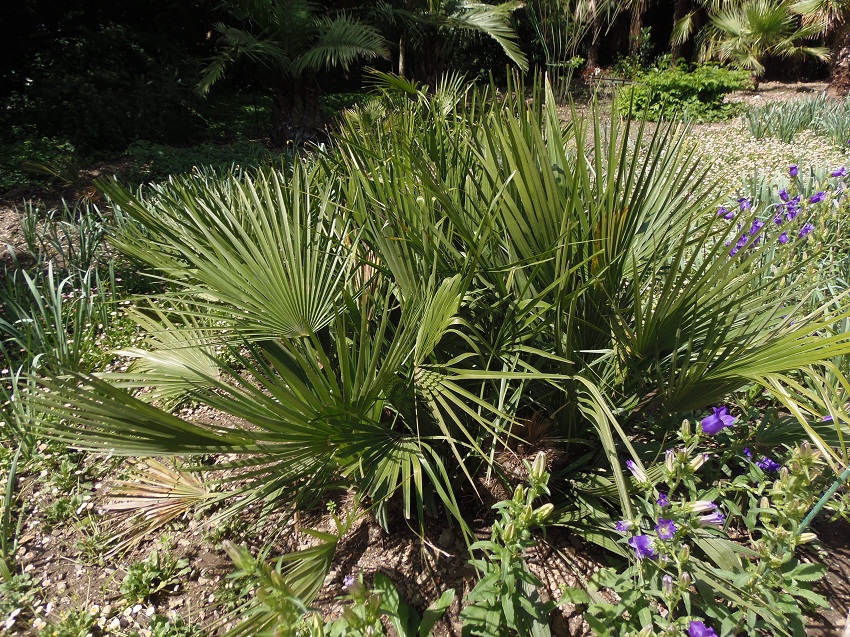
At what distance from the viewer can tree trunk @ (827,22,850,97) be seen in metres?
8.41

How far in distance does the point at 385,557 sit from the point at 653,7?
1594cm

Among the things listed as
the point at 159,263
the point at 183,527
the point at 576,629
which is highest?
the point at 159,263

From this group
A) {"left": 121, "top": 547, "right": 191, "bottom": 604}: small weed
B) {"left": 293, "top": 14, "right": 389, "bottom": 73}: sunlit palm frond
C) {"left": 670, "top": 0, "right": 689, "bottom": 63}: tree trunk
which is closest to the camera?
{"left": 121, "top": 547, "right": 191, "bottom": 604}: small weed

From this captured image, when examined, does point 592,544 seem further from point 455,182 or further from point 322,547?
point 455,182

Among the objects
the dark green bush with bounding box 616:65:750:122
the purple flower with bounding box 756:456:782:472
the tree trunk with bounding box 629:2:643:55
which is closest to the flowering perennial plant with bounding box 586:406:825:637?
the purple flower with bounding box 756:456:782:472

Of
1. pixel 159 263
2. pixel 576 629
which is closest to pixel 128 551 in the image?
pixel 159 263

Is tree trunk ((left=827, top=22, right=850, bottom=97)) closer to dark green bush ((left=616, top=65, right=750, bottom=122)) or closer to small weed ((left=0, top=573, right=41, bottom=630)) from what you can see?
dark green bush ((left=616, top=65, right=750, bottom=122))

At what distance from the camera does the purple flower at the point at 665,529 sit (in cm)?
109

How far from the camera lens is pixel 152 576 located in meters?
1.44

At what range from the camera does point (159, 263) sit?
1771 mm

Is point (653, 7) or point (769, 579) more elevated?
point (653, 7)

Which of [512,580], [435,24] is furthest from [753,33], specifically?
[512,580]

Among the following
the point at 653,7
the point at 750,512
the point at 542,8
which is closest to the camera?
the point at 750,512

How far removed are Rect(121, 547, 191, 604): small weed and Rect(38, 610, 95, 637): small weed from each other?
0.30 ft
